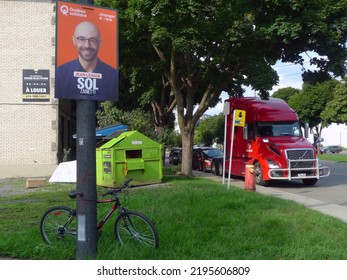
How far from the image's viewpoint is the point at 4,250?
5941 mm

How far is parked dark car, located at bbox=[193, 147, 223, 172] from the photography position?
2560 centimetres

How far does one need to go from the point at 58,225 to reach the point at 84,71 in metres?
2.45

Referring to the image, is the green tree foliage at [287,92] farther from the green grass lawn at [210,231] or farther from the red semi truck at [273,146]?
the green grass lawn at [210,231]

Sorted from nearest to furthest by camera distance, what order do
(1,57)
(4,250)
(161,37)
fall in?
(4,250) < (161,37) < (1,57)

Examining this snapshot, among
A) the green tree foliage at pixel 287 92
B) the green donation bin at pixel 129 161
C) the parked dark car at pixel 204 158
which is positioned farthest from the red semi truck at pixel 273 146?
the green tree foliage at pixel 287 92

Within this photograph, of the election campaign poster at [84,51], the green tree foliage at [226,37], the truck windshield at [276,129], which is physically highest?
the green tree foliage at [226,37]

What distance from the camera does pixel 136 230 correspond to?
5953 millimetres

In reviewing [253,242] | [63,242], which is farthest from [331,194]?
[63,242]

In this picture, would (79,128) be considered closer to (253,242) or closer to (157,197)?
(253,242)

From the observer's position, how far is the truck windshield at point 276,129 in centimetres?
1756

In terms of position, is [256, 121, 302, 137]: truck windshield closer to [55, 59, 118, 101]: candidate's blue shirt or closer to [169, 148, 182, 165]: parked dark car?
[55, 59, 118, 101]: candidate's blue shirt

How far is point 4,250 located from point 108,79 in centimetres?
277

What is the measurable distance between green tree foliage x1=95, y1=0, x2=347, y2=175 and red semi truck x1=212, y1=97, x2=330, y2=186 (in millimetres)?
1060

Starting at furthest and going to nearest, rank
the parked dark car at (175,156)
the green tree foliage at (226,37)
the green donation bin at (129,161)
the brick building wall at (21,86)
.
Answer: the parked dark car at (175,156)
the brick building wall at (21,86)
the green tree foliage at (226,37)
the green donation bin at (129,161)
